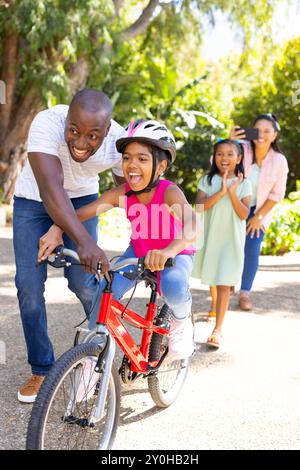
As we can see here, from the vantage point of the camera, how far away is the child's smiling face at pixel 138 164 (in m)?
3.08

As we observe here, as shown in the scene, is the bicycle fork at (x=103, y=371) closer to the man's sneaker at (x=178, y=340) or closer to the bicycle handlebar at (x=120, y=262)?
the bicycle handlebar at (x=120, y=262)

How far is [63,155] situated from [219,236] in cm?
199

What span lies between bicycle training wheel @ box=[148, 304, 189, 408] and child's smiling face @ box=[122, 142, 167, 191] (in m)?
0.73

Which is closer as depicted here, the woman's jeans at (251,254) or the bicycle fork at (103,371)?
the bicycle fork at (103,371)

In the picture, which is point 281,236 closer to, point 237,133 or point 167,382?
point 237,133

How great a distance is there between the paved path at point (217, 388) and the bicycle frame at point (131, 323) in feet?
1.25

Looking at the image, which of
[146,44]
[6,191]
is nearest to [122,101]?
[146,44]

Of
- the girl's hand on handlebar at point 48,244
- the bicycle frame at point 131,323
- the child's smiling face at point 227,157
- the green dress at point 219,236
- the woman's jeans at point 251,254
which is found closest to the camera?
the bicycle frame at point 131,323

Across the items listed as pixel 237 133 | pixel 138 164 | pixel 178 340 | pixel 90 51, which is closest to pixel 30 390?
pixel 178 340

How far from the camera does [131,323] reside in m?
3.12

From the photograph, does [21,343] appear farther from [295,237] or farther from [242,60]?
[242,60]

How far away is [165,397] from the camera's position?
3.52 metres

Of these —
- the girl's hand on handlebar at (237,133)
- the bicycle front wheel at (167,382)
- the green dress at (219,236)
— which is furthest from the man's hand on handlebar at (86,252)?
the girl's hand on handlebar at (237,133)

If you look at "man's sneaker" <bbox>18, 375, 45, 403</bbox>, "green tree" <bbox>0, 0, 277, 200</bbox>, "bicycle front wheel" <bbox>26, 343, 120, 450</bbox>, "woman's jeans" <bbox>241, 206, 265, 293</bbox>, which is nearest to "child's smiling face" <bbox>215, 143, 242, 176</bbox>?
"woman's jeans" <bbox>241, 206, 265, 293</bbox>
